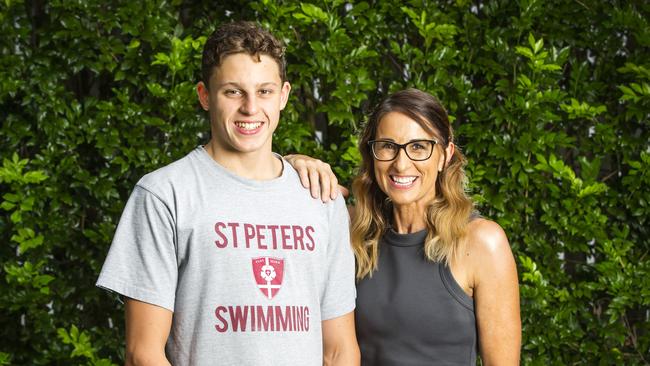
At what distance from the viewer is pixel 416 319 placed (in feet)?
9.24

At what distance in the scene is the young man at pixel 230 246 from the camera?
2.31 m

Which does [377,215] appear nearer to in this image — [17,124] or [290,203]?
[290,203]

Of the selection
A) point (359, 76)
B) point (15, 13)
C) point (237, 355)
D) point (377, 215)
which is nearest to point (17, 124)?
point (15, 13)

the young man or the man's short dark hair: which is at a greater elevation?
the man's short dark hair

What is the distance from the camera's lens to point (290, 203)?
2.53 metres

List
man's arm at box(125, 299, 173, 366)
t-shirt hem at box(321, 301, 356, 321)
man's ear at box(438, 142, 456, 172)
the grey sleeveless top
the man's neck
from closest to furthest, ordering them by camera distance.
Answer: man's arm at box(125, 299, 173, 366), the man's neck, t-shirt hem at box(321, 301, 356, 321), the grey sleeveless top, man's ear at box(438, 142, 456, 172)

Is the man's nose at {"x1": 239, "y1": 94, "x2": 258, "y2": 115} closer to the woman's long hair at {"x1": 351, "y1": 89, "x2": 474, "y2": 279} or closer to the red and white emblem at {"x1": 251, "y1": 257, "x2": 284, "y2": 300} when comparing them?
the red and white emblem at {"x1": 251, "y1": 257, "x2": 284, "y2": 300}

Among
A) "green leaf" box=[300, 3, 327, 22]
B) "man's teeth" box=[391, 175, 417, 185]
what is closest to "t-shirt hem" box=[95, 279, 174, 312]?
"man's teeth" box=[391, 175, 417, 185]

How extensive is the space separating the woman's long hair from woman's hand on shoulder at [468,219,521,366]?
94 mm

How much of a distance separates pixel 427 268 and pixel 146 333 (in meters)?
1.00

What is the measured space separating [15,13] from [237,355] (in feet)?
7.36

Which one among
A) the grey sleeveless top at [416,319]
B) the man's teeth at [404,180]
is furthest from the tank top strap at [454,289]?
the man's teeth at [404,180]

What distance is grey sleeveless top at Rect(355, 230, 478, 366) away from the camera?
2809 millimetres

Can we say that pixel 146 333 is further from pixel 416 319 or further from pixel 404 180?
pixel 404 180
